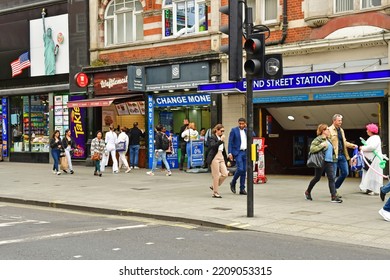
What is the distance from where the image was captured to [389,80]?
1467cm

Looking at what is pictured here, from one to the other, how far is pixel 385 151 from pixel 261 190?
4.29 metres

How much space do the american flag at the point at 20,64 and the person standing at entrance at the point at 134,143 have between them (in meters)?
7.35

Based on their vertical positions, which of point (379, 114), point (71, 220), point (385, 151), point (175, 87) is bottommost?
point (71, 220)

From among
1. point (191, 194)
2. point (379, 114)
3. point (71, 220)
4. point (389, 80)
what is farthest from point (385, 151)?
point (71, 220)

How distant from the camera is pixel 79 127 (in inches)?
949

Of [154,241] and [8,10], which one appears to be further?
[8,10]

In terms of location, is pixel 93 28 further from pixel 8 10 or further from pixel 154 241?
pixel 154 241

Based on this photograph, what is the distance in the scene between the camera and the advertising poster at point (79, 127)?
2395cm

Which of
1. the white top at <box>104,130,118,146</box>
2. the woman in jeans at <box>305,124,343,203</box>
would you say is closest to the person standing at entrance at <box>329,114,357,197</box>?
the woman in jeans at <box>305,124,343,203</box>

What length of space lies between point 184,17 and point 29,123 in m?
10.1

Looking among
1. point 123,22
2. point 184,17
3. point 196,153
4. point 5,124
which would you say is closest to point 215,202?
point 196,153

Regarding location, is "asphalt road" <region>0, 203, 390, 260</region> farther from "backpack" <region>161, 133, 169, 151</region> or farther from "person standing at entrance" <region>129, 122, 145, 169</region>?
"person standing at entrance" <region>129, 122, 145, 169</region>

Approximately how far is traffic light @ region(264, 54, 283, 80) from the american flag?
18.5 m

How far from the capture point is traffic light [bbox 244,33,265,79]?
31.4 ft
